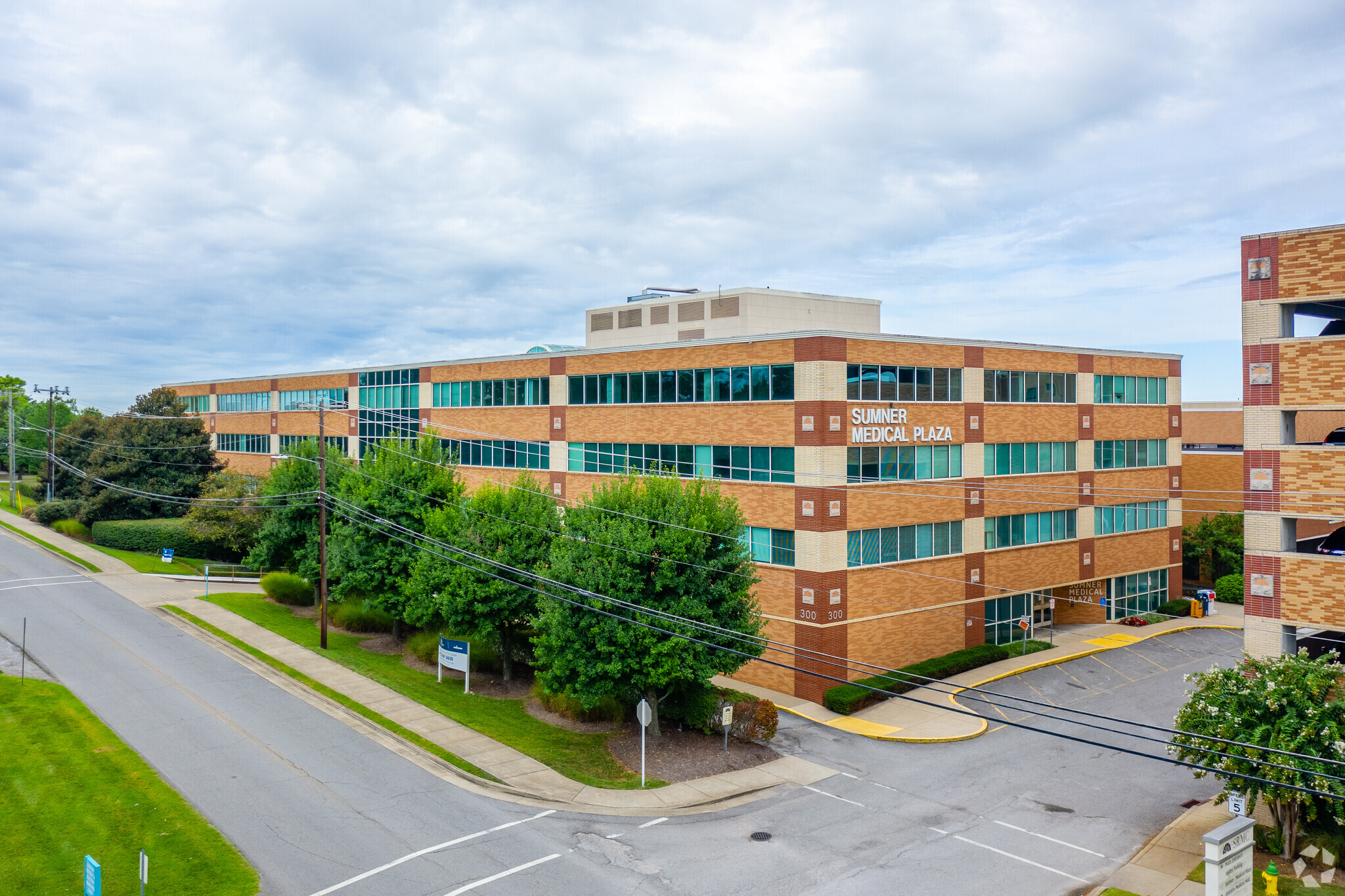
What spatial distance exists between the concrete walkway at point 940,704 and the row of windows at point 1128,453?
875 cm

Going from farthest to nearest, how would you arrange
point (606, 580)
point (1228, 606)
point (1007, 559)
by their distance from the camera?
1. point (1228, 606)
2. point (1007, 559)
3. point (606, 580)

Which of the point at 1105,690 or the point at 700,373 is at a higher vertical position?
the point at 700,373

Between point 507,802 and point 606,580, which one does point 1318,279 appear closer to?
point 606,580

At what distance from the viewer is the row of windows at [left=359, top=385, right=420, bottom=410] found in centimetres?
5759

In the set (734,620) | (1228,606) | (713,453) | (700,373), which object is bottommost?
(1228,606)

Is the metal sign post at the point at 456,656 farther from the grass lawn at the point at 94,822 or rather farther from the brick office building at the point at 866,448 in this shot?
the brick office building at the point at 866,448

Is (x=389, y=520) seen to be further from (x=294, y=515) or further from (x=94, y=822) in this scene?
(x=94, y=822)

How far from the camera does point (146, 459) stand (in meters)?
63.3

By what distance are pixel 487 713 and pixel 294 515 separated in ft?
62.6

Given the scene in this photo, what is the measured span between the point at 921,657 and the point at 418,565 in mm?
20844

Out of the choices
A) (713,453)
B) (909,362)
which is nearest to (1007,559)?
(909,362)

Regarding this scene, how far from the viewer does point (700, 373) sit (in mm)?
38750

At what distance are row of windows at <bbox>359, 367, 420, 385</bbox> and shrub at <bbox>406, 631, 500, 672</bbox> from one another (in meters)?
23.6

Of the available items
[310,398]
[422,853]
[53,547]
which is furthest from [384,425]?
[422,853]
